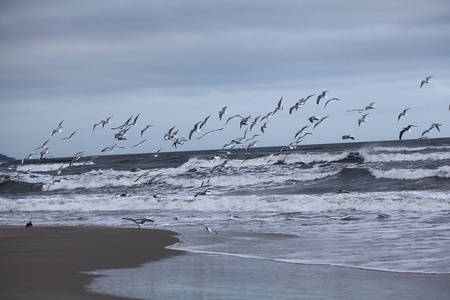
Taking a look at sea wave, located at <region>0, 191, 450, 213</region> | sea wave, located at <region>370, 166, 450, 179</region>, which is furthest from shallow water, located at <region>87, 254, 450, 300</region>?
sea wave, located at <region>370, 166, 450, 179</region>

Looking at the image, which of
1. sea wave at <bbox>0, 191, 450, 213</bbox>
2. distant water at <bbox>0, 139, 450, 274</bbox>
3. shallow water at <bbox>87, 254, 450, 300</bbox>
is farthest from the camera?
sea wave at <bbox>0, 191, 450, 213</bbox>

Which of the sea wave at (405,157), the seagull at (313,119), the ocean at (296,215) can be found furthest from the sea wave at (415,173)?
the sea wave at (405,157)

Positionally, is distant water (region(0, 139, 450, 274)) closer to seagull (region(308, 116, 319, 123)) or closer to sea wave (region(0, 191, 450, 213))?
sea wave (region(0, 191, 450, 213))

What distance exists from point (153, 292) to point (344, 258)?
12.7ft

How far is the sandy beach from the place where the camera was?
7.40 metres

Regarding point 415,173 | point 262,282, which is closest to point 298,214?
point 262,282

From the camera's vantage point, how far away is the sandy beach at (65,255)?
7.40 m

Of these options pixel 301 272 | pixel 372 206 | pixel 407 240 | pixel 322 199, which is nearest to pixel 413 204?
pixel 372 206

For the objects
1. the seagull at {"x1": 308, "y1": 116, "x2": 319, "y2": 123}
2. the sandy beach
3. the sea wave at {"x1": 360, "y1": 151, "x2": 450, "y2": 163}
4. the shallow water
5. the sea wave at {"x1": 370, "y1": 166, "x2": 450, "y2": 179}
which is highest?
the seagull at {"x1": 308, "y1": 116, "x2": 319, "y2": 123}

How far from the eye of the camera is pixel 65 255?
409 inches

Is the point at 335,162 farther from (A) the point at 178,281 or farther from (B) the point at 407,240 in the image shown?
(A) the point at 178,281

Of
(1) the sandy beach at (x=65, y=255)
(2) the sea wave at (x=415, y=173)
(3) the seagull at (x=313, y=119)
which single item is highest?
(3) the seagull at (x=313, y=119)

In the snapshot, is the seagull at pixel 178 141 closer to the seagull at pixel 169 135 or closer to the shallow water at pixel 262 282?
the seagull at pixel 169 135

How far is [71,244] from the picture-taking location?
11.9 meters
